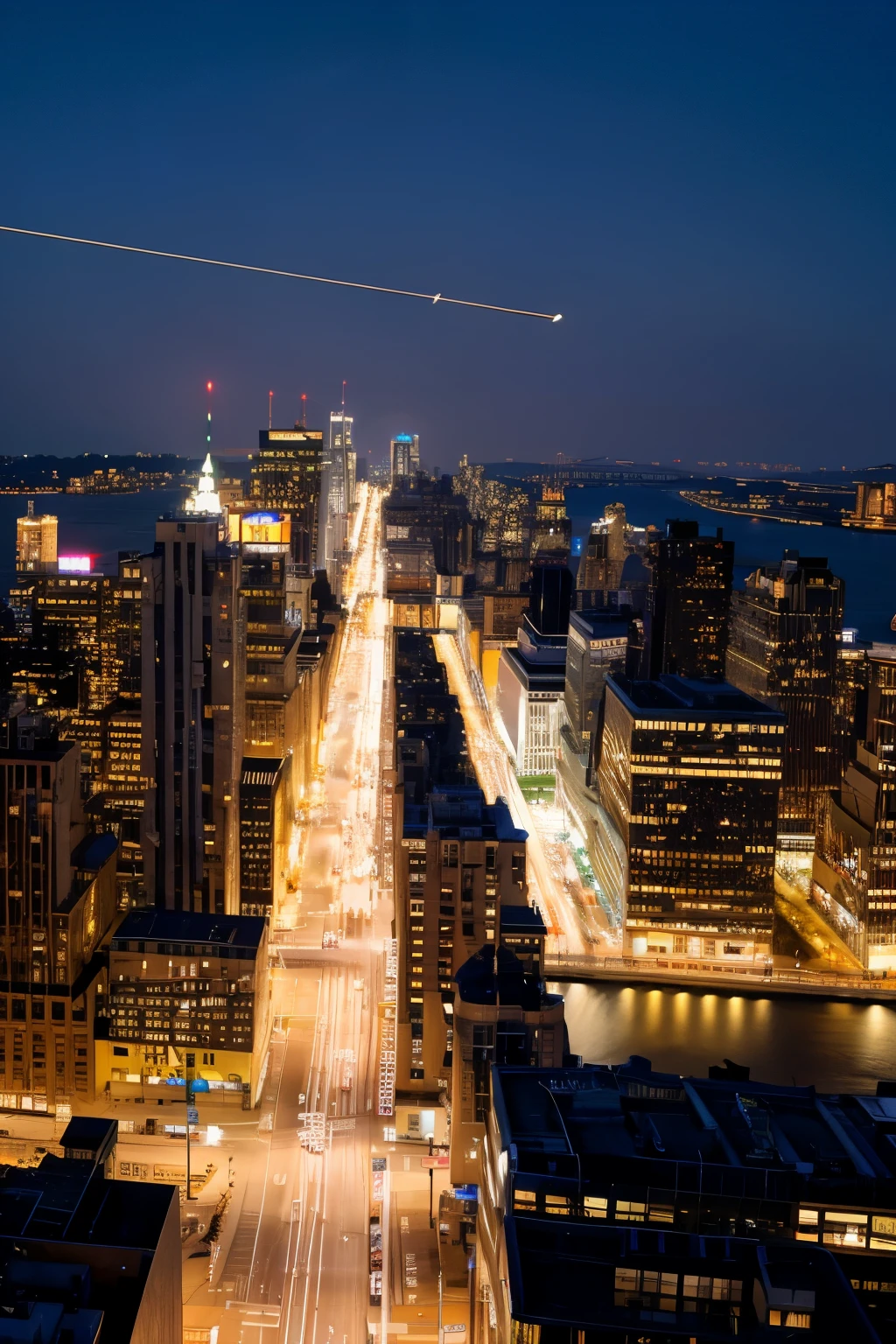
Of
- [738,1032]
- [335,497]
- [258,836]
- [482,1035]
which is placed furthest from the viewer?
[335,497]

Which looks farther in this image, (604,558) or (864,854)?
(604,558)

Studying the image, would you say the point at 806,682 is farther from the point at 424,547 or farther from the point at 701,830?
the point at 424,547

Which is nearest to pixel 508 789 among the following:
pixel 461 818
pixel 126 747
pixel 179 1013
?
pixel 126 747

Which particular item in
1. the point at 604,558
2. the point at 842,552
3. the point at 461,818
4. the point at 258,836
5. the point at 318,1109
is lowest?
the point at 318,1109

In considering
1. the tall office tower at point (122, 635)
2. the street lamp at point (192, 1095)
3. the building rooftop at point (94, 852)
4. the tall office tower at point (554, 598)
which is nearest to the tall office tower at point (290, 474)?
the tall office tower at point (554, 598)

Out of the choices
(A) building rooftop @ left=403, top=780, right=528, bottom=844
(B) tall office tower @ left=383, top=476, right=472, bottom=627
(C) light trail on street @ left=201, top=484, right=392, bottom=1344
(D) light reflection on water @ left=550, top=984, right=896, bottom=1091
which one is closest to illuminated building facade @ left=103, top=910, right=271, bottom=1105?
(C) light trail on street @ left=201, top=484, right=392, bottom=1344

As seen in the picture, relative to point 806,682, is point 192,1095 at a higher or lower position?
lower

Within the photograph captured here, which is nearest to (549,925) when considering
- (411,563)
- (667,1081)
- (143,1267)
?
(667,1081)

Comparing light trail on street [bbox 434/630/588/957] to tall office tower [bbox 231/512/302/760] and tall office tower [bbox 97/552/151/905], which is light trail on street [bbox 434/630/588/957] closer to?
tall office tower [bbox 231/512/302/760]
